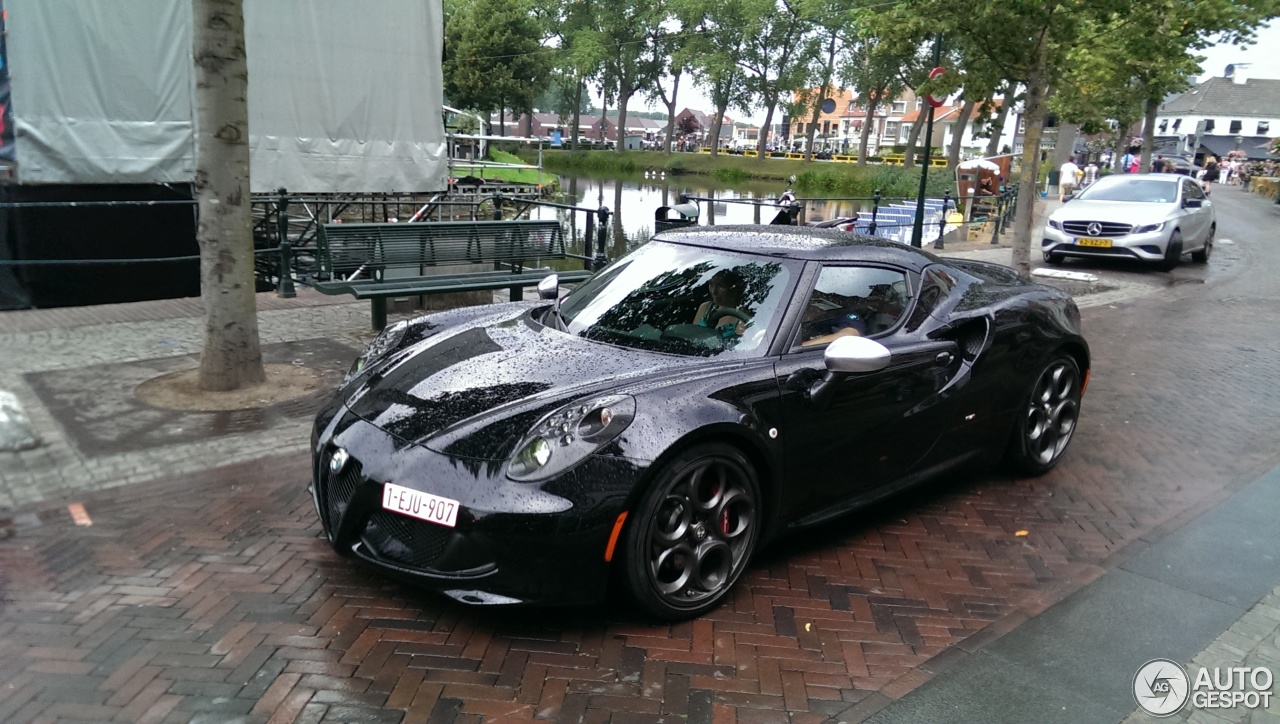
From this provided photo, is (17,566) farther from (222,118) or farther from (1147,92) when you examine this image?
(1147,92)

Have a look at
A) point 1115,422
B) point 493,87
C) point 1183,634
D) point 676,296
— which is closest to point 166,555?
point 676,296

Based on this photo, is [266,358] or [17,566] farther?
[266,358]

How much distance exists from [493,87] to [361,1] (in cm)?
4420

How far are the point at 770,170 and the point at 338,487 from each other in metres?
59.7

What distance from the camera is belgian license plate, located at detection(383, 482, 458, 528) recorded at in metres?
3.04

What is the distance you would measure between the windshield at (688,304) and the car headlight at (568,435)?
0.63 metres

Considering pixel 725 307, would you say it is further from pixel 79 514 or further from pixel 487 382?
pixel 79 514

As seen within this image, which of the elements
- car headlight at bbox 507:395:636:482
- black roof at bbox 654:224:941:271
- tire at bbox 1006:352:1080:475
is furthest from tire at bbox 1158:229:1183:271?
car headlight at bbox 507:395:636:482

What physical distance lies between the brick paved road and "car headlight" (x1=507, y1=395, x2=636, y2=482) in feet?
2.19

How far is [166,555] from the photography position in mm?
3838

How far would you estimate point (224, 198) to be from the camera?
5.92m

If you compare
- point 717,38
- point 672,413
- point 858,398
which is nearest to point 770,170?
point 717,38

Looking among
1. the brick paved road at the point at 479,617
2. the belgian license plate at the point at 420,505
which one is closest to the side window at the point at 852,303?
the brick paved road at the point at 479,617

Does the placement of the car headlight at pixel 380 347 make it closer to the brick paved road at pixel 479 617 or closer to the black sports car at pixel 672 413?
the black sports car at pixel 672 413
